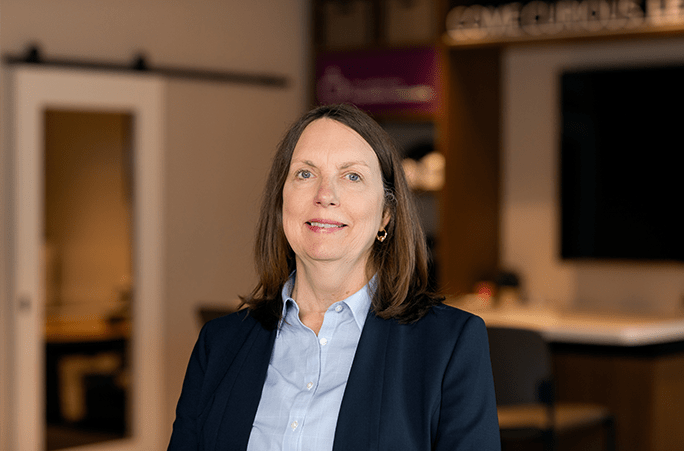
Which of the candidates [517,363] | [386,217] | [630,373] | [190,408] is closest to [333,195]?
[386,217]

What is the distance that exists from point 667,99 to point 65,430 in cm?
364

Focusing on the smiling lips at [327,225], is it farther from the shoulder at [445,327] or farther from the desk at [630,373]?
the desk at [630,373]

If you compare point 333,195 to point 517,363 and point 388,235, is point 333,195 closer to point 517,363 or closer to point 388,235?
point 388,235

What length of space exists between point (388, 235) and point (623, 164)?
3.27 m

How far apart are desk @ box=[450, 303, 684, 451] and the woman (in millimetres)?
2184

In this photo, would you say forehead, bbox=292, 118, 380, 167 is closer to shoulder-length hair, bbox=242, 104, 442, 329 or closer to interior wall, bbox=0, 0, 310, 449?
shoulder-length hair, bbox=242, 104, 442, 329

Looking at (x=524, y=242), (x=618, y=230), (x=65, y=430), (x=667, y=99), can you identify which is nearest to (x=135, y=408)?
(x=65, y=430)

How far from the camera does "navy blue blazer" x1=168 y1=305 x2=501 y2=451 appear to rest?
1.57 metres

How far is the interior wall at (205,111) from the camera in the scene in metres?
4.76

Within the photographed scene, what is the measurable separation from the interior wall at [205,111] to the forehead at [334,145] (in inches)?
115

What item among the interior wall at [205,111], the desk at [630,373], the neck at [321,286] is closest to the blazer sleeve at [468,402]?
the neck at [321,286]

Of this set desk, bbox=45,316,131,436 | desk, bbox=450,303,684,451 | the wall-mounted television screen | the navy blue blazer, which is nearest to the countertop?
desk, bbox=450,303,684,451

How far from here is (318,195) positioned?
5.59 feet

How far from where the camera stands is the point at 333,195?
1693mm
